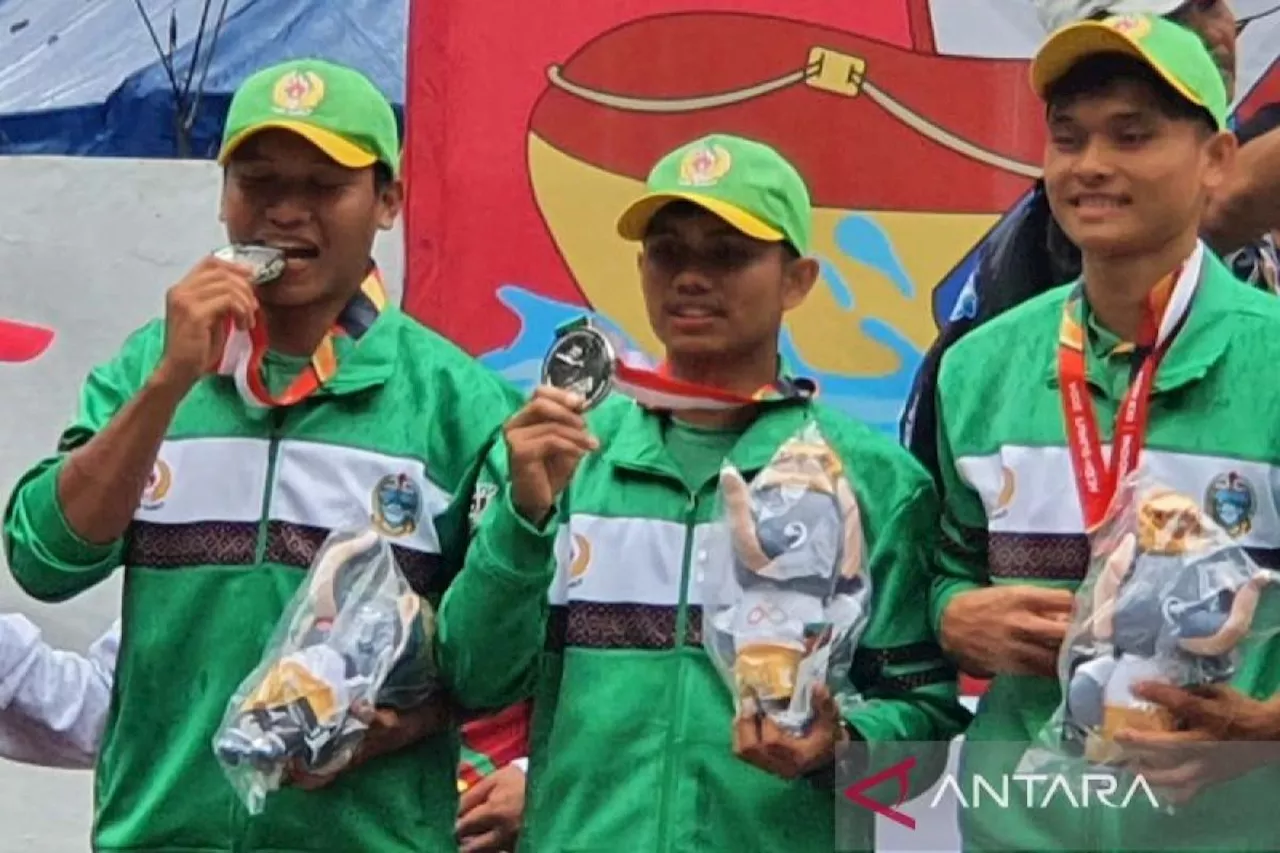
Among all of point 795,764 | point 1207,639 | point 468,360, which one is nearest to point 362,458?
point 468,360

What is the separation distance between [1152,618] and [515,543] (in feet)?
2.61

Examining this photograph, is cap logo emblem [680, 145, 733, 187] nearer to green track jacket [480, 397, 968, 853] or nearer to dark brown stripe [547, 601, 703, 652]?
green track jacket [480, 397, 968, 853]

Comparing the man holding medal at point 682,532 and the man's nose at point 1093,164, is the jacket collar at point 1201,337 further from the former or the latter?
the man holding medal at point 682,532

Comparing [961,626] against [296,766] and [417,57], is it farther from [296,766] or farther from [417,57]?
[417,57]

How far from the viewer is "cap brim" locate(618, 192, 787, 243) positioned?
9.92 ft

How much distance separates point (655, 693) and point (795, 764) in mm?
282

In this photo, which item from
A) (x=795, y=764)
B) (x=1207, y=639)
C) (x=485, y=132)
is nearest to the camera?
(x=1207, y=639)

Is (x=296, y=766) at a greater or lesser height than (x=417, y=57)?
lesser

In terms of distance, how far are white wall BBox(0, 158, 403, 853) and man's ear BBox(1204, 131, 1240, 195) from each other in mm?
2561

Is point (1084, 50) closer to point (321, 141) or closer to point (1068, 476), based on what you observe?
point (1068, 476)

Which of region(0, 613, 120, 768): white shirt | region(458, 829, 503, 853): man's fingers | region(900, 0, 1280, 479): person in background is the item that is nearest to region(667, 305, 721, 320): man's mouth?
region(900, 0, 1280, 479): person in background

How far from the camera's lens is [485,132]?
449cm

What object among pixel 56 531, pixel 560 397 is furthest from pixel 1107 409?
pixel 56 531

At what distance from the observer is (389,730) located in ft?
9.65
